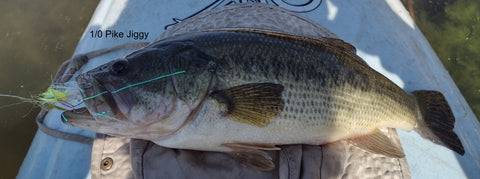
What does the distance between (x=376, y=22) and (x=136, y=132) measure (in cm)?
232

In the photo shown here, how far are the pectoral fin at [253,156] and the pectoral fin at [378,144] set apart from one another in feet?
1.63

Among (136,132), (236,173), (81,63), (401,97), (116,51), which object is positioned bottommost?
(236,173)

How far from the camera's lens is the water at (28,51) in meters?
2.82

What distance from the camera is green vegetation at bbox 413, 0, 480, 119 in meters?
3.21

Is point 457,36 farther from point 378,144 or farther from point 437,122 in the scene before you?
point 378,144

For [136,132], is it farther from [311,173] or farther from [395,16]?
[395,16]

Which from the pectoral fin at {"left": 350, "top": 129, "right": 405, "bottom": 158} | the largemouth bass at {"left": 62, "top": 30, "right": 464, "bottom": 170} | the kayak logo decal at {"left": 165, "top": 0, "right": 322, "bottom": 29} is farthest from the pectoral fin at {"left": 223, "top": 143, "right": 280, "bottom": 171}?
the kayak logo decal at {"left": 165, "top": 0, "right": 322, "bottom": 29}

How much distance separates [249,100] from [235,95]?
0.06 metres

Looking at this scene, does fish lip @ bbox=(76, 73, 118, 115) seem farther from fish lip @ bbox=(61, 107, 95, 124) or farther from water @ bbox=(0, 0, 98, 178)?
water @ bbox=(0, 0, 98, 178)

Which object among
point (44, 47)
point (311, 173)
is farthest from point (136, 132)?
point (44, 47)

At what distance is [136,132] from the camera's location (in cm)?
111

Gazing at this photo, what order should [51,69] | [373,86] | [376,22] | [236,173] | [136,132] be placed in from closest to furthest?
[136,132], [236,173], [373,86], [376,22], [51,69]

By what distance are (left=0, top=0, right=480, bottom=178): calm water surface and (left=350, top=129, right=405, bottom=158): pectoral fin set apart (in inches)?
100

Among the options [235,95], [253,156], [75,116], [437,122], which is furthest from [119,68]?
[437,122]
